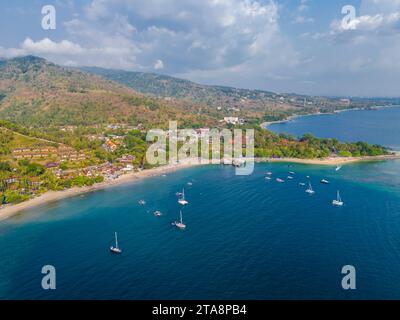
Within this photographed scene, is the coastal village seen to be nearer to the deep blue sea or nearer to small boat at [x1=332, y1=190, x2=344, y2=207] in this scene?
the deep blue sea

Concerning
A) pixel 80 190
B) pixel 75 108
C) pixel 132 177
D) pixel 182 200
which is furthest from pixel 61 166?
pixel 75 108

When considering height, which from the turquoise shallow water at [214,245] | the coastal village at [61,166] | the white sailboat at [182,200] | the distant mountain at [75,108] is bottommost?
the turquoise shallow water at [214,245]

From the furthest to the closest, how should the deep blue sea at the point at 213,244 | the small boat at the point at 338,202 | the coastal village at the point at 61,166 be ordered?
the coastal village at the point at 61,166 → the small boat at the point at 338,202 → the deep blue sea at the point at 213,244

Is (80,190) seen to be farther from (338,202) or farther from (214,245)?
(338,202)

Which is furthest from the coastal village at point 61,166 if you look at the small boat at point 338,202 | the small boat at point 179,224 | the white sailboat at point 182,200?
the small boat at point 338,202

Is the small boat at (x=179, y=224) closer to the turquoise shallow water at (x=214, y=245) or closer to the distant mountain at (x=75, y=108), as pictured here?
the turquoise shallow water at (x=214, y=245)

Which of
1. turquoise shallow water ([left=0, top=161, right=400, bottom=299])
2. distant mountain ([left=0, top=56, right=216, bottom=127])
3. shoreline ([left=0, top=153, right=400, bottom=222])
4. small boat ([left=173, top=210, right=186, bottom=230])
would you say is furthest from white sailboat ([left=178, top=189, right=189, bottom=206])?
distant mountain ([left=0, top=56, right=216, bottom=127])
